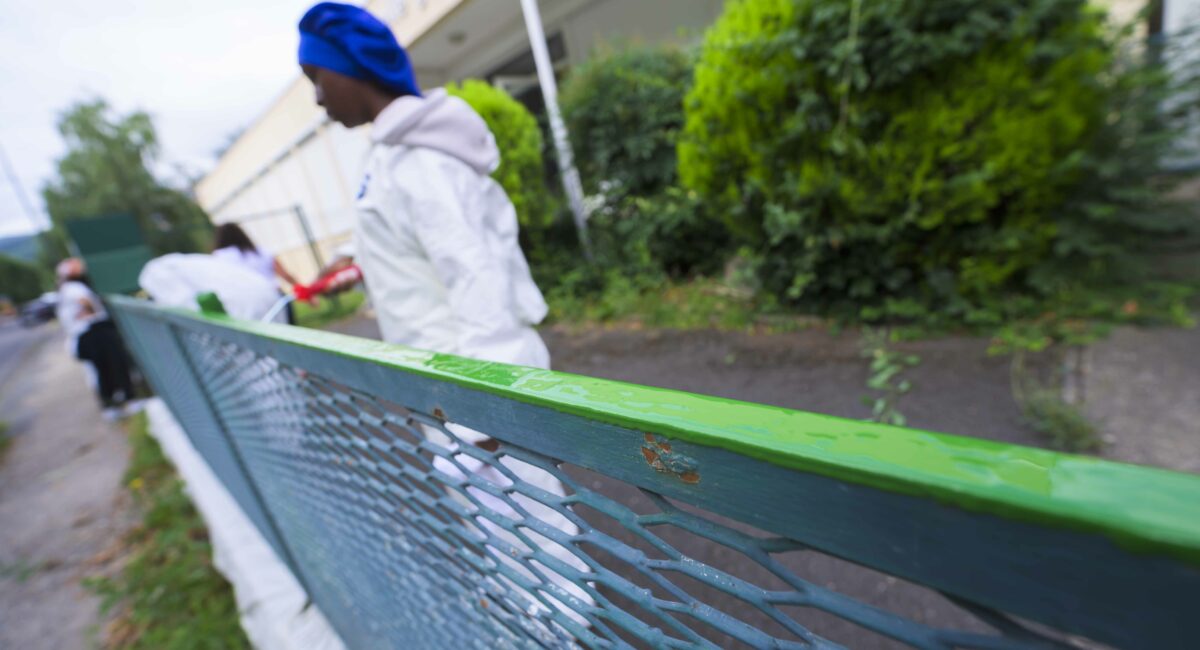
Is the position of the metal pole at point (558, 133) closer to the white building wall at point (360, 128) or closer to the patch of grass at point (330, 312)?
the white building wall at point (360, 128)

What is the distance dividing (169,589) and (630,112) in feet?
17.6

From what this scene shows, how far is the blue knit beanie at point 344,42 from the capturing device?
1551mm

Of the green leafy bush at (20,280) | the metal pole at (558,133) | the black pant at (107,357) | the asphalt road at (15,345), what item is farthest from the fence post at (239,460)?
the green leafy bush at (20,280)

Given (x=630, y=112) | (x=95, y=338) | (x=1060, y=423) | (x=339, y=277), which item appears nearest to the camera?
(x=1060, y=423)

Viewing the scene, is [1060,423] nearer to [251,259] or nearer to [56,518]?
[251,259]

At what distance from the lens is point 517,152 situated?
19.0 feet

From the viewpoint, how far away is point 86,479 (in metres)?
4.89

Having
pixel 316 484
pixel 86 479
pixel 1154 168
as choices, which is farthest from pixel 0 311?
pixel 1154 168

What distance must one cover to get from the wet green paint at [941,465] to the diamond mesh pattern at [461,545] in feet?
0.32

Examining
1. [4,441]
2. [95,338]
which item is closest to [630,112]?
[95,338]

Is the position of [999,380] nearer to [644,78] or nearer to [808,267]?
[808,267]

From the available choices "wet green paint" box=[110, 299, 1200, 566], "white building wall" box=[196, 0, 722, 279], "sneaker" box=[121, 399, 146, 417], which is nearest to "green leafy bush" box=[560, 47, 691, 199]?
"white building wall" box=[196, 0, 722, 279]

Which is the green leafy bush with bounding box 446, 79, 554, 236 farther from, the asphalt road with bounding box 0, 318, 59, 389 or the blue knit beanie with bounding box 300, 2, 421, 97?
the asphalt road with bounding box 0, 318, 59, 389

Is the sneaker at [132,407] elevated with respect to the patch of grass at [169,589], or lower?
elevated
